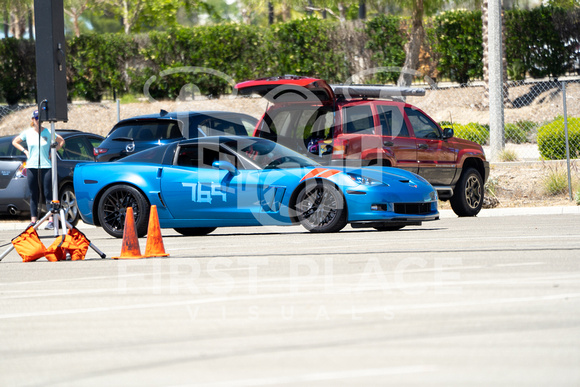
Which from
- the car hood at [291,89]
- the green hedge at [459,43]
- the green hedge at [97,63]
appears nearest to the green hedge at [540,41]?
the green hedge at [459,43]

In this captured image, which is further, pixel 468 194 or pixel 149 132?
pixel 468 194

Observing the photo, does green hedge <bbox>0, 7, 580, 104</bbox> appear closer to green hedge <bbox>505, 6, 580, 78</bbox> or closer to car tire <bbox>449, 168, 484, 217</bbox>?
green hedge <bbox>505, 6, 580, 78</bbox>

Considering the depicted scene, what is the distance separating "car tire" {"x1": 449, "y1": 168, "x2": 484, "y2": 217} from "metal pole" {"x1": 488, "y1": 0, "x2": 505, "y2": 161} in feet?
14.3

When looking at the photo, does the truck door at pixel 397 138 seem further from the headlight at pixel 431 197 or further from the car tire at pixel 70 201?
the car tire at pixel 70 201

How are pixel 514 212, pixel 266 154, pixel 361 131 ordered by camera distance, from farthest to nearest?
pixel 514 212 → pixel 361 131 → pixel 266 154

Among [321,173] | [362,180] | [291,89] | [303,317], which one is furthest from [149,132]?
[303,317]

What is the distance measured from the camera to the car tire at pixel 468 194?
14930 mm

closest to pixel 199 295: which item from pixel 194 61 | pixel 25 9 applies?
pixel 194 61

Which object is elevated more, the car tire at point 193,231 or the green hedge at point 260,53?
the green hedge at point 260,53

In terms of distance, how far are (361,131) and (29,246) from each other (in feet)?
18.3

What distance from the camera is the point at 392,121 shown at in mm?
13914

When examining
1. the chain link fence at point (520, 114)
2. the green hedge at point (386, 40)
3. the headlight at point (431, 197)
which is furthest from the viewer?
the green hedge at point (386, 40)

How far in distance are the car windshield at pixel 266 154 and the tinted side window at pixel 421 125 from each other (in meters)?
2.67

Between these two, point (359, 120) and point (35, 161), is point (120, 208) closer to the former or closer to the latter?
point (35, 161)
